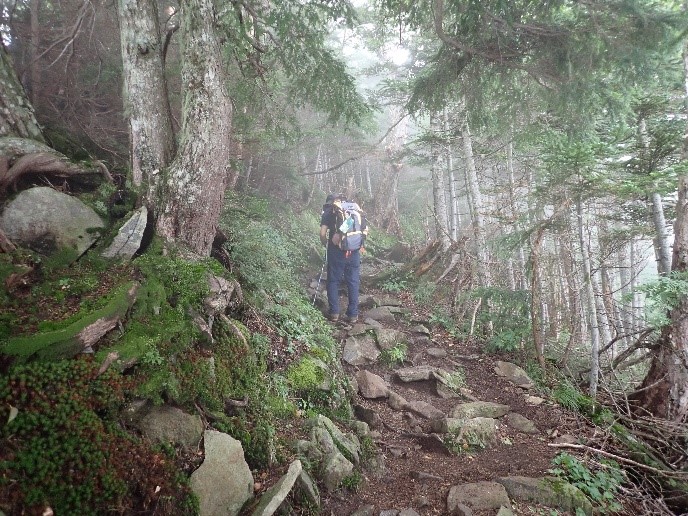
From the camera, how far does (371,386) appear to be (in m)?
6.05

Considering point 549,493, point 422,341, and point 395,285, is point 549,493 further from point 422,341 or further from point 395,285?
point 395,285

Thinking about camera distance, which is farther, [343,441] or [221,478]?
[343,441]

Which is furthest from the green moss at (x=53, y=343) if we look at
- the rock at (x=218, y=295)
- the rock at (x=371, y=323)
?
the rock at (x=371, y=323)

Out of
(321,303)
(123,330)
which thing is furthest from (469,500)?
(321,303)

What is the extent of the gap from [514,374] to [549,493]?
338 cm

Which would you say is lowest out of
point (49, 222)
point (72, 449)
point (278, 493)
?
point (278, 493)

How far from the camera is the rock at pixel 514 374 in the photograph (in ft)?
22.2

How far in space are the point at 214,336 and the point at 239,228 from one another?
2538mm

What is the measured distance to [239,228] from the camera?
20.1 feet

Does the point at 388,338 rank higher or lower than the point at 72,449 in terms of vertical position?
lower

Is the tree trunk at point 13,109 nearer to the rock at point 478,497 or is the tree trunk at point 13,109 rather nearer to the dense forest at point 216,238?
the dense forest at point 216,238

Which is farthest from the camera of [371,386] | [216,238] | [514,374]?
[514,374]

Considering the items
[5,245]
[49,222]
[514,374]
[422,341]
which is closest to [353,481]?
[5,245]

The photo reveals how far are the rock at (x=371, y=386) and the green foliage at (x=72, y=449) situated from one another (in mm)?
3660
